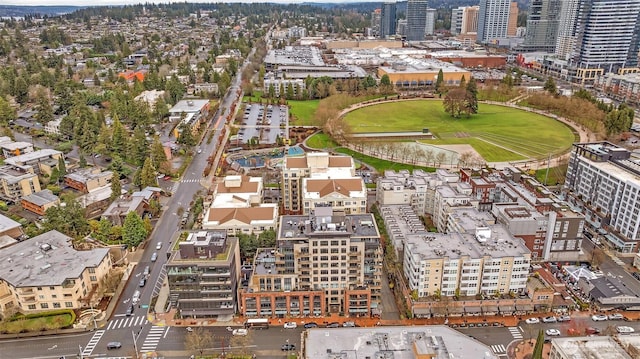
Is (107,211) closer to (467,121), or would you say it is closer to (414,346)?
(414,346)

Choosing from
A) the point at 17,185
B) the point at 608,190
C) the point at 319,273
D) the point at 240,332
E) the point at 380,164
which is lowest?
the point at 240,332

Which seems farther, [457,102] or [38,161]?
[457,102]

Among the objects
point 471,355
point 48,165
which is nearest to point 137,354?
point 471,355

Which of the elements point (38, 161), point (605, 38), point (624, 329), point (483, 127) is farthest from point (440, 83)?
point (38, 161)

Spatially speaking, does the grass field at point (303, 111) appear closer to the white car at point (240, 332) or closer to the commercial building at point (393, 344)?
the white car at point (240, 332)

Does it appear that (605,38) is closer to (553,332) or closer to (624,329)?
(624,329)

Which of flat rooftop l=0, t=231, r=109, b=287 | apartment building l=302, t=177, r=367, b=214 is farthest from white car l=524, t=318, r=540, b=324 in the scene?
flat rooftop l=0, t=231, r=109, b=287

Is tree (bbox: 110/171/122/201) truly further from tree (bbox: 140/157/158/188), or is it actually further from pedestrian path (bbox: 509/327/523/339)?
pedestrian path (bbox: 509/327/523/339)
